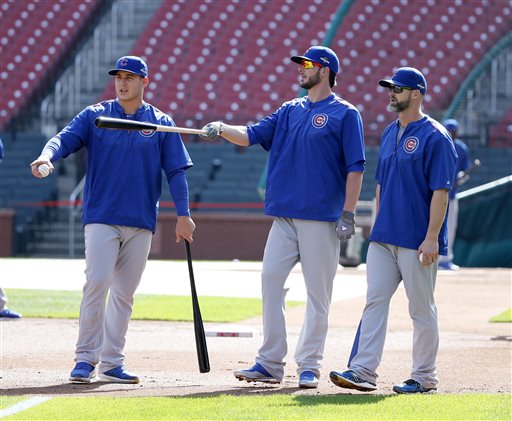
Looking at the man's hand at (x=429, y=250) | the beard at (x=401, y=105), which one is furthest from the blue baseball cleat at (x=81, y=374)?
the beard at (x=401, y=105)

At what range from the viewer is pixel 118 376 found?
7.55 metres

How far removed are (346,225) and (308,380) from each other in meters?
0.94

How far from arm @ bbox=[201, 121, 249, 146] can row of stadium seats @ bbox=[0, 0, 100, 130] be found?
2282cm

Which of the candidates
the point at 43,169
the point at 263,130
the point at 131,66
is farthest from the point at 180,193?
the point at 43,169

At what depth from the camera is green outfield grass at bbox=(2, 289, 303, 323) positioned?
40.1 ft

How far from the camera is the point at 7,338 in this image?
10.0 m

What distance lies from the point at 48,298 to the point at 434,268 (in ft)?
25.3

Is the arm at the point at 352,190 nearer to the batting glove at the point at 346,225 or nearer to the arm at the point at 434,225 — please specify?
the batting glove at the point at 346,225

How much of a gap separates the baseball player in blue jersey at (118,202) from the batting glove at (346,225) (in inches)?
37.3

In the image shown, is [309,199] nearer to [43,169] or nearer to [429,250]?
[429,250]

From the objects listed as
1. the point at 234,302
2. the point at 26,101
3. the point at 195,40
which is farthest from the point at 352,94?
the point at 234,302

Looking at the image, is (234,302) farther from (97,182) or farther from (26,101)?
(26,101)

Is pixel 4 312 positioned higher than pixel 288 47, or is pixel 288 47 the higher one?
pixel 288 47

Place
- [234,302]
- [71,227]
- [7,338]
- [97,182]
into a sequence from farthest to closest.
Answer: [71,227] < [234,302] < [7,338] < [97,182]
